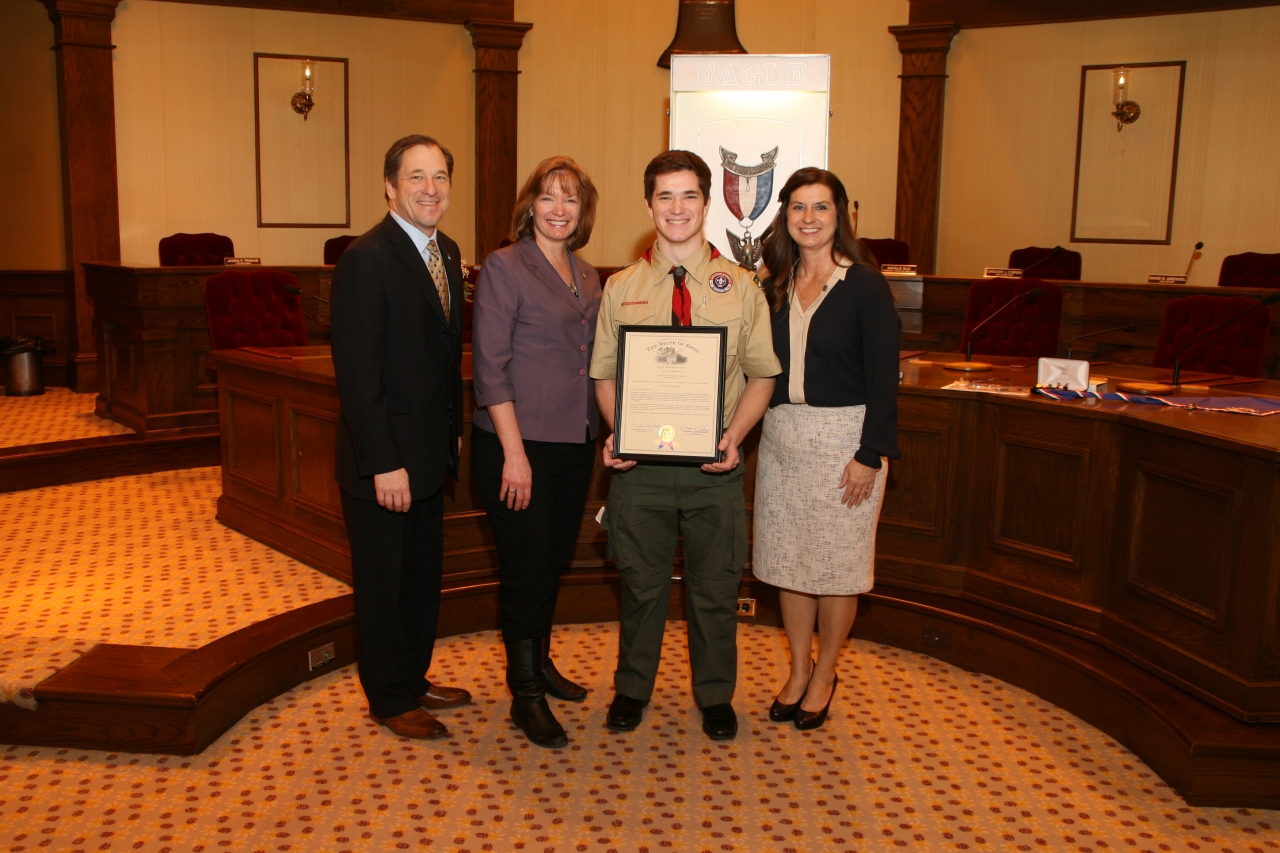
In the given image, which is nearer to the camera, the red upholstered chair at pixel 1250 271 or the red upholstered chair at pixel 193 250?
the red upholstered chair at pixel 1250 271

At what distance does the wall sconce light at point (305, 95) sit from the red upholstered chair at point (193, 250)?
57.5 inches

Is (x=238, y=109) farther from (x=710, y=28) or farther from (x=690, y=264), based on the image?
(x=690, y=264)

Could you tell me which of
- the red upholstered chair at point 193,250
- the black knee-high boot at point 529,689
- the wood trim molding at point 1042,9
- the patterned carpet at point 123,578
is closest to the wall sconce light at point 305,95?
the red upholstered chair at point 193,250

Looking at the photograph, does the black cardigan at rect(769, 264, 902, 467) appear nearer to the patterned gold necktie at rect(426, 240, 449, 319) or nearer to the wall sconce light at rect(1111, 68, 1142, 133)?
the patterned gold necktie at rect(426, 240, 449, 319)

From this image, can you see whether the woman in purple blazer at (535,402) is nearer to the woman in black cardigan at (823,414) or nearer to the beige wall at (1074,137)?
the woman in black cardigan at (823,414)

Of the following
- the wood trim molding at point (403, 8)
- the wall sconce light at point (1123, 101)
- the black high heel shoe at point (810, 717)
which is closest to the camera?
the black high heel shoe at point (810, 717)

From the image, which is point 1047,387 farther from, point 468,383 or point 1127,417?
point 468,383

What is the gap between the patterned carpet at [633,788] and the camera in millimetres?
2445

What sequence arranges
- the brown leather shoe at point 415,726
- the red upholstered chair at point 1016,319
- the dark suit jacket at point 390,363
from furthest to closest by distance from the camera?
the red upholstered chair at point 1016,319
the brown leather shoe at point 415,726
the dark suit jacket at point 390,363

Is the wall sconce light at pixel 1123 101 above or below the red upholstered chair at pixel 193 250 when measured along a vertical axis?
above

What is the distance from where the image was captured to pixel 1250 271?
7230 millimetres

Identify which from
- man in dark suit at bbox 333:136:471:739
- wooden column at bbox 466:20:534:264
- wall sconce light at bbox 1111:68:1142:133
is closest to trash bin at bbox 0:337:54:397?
wooden column at bbox 466:20:534:264

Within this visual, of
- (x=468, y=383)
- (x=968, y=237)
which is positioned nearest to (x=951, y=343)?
(x=968, y=237)

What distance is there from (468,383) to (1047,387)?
198 cm
